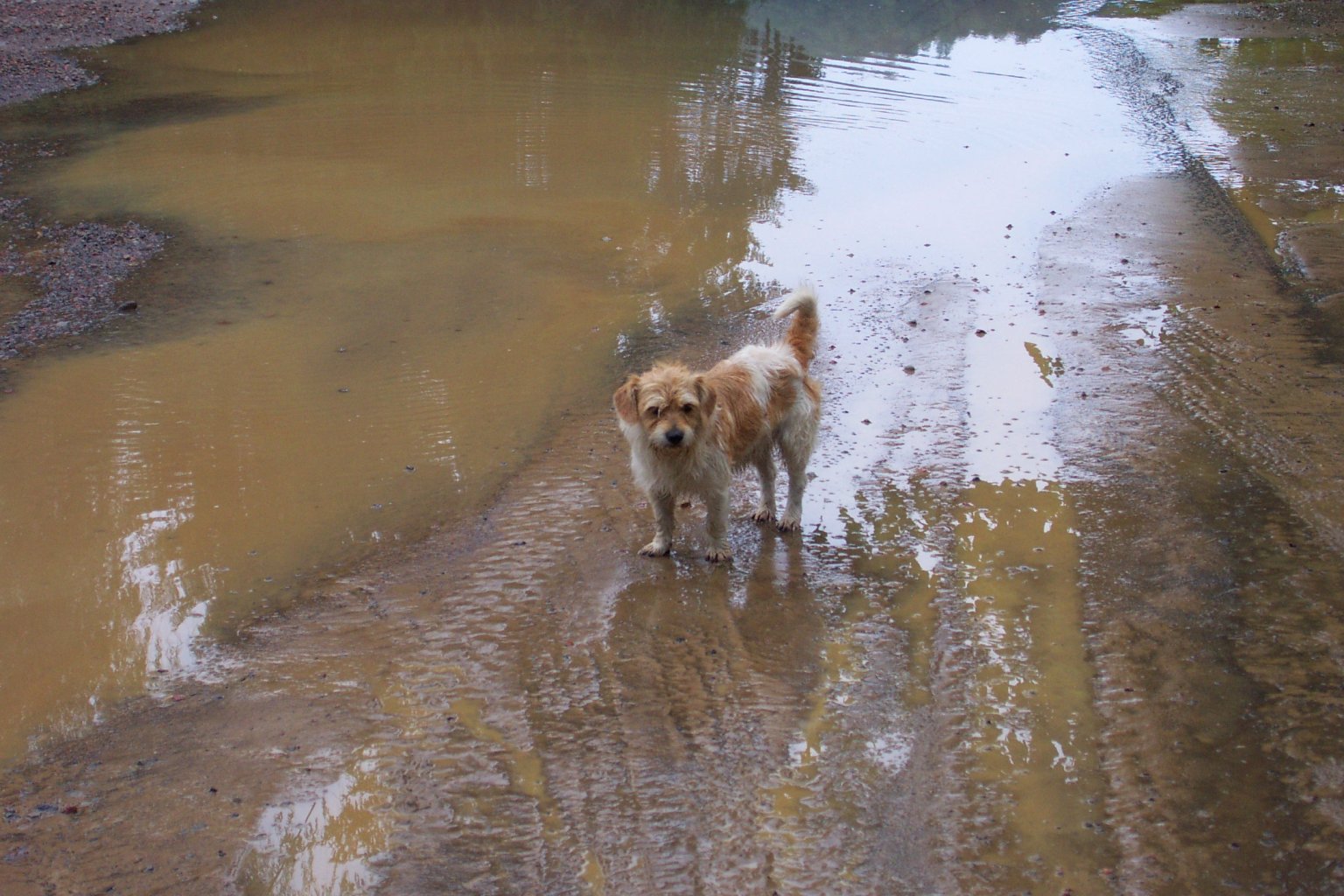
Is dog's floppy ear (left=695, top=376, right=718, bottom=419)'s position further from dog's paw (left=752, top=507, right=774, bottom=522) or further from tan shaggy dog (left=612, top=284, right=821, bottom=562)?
dog's paw (left=752, top=507, right=774, bottom=522)

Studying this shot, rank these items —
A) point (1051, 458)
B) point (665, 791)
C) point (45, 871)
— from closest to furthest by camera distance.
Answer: point (45, 871) → point (665, 791) → point (1051, 458)

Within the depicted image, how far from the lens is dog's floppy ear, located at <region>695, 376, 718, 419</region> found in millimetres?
5672

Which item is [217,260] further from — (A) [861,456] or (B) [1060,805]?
(B) [1060,805]

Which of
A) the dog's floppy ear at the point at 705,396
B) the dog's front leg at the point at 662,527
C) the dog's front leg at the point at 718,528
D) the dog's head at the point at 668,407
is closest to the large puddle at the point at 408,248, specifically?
the dog's front leg at the point at 662,527

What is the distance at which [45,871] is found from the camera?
4020 millimetres

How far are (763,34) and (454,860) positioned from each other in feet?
60.1

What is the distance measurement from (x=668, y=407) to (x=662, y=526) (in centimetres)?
81

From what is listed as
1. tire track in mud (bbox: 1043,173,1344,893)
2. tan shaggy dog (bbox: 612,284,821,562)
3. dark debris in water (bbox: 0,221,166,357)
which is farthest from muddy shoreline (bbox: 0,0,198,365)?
tire track in mud (bbox: 1043,173,1344,893)

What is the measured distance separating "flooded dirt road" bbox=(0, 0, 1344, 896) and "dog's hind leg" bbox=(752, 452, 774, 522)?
18 cm

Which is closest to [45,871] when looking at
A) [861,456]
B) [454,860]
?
[454,860]

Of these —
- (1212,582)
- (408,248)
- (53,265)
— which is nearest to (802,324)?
(1212,582)

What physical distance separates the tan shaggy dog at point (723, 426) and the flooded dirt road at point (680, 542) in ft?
0.95

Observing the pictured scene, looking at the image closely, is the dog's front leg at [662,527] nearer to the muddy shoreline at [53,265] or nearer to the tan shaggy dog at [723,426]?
Answer: the tan shaggy dog at [723,426]

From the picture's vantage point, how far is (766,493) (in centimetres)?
657
